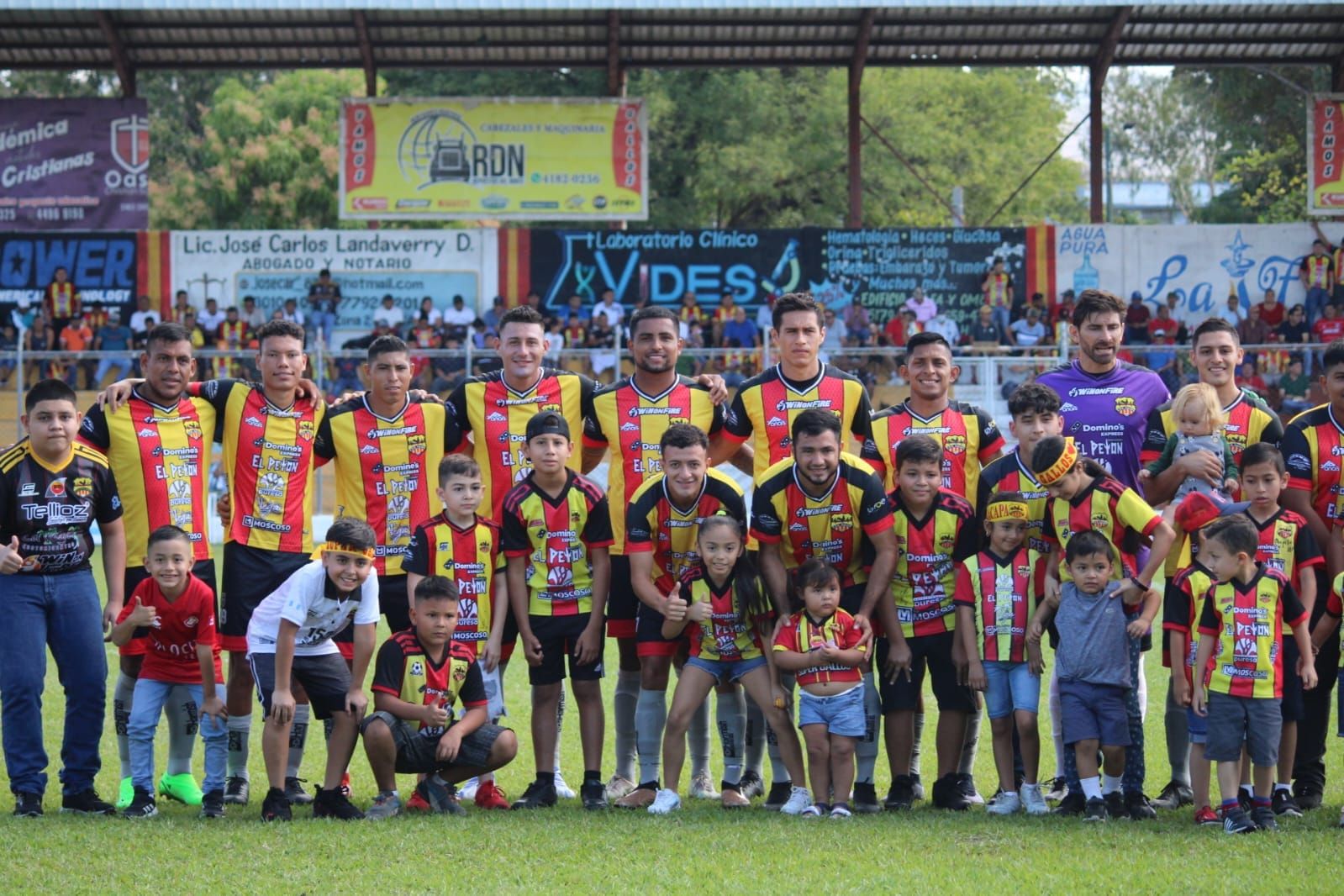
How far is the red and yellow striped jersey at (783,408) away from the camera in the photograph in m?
8.44

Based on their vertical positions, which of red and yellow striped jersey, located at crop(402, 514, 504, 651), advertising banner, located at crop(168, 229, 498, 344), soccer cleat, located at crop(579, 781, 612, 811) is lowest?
soccer cleat, located at crop(579, 781, 612, 811)

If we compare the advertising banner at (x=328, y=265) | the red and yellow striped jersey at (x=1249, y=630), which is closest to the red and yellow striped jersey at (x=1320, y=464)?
the red and yellow striped jersey at (x=1249, y=630)

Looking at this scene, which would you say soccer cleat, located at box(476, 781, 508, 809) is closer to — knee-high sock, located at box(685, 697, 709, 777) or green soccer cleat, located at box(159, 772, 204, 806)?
knee-high sock, located at box(685, 697, 709, 777)

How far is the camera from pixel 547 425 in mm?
7965

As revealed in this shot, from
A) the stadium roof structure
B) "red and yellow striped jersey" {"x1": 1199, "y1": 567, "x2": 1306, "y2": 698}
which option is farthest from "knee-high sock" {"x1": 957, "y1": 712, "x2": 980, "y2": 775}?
the stadium roof structure

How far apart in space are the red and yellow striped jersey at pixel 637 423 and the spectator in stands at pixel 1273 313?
62.2 ft

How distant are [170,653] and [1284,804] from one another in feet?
18.3

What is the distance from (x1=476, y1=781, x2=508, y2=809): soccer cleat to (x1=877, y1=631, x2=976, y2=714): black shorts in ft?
6.68

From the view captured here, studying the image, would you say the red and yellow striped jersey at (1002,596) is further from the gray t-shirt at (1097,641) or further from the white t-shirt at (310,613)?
the white t-shirt at (310,613)

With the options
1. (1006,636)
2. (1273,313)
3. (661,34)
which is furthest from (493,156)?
(1006,636)

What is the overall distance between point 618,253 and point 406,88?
1796 centimetres

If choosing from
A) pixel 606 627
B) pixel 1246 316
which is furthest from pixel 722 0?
pixel 606 627

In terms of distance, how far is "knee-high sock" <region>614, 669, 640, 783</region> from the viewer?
8.41 metres

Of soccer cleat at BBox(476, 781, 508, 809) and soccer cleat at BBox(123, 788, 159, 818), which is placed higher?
soccer cleat at BBox(123, 788, 159, 818)
